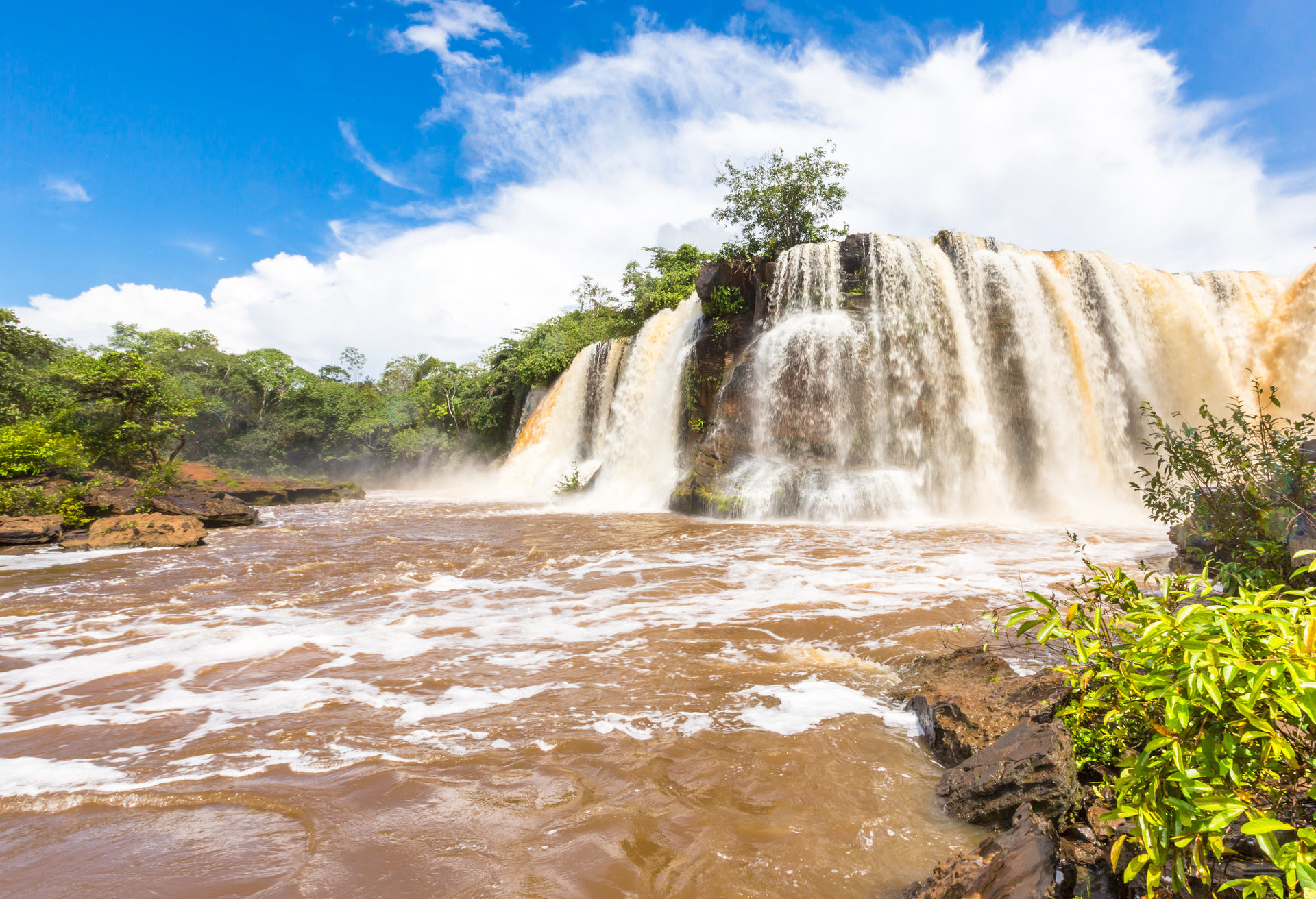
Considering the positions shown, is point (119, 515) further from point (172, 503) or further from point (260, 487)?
point (260, 487)

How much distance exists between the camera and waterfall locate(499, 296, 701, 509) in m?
18.9

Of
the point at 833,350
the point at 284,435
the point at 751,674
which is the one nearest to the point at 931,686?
the point at 751,674

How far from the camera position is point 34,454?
1201 centimetres

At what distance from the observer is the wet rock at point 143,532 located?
1040 centimetres

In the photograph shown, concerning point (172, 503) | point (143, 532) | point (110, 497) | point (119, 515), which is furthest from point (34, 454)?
point (143, 532)

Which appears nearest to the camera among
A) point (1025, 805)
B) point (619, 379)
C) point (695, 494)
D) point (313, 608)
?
point (1025, 805)

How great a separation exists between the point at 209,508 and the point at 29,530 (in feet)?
10.8

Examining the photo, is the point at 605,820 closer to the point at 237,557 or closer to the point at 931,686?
the point at 931,686

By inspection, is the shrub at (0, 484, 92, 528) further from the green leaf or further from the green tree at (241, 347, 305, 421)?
the green tree at (241, 347, 305, 421)

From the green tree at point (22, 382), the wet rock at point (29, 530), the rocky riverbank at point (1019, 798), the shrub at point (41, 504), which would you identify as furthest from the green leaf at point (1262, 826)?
the green tree at point (22, 382)

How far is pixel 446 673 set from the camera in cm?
412

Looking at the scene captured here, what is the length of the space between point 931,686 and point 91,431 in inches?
843

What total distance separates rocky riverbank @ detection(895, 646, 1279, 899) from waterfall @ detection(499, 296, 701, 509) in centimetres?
1379

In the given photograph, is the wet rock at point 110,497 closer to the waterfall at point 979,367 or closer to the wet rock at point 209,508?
the wet rock at point 209,508
